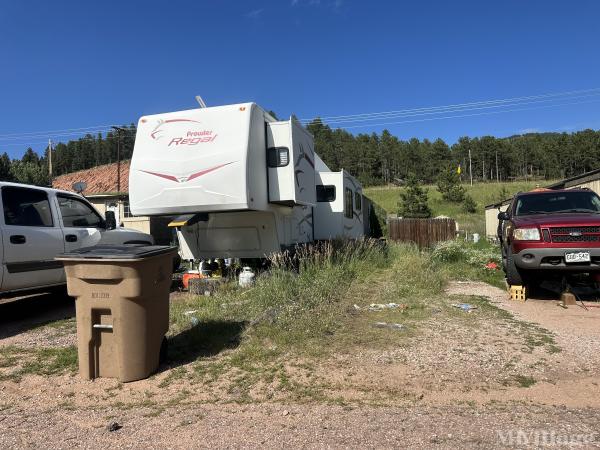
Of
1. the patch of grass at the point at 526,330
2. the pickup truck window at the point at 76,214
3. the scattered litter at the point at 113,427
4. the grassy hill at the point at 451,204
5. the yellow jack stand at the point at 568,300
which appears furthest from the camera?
the grassy hill at the point at 451,204

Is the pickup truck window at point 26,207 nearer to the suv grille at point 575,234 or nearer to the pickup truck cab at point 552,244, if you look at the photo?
the pickup truck cab at point 552,244

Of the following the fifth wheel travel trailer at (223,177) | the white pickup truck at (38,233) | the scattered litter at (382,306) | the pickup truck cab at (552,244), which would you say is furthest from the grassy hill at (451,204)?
the white pickup truck at (38,233)

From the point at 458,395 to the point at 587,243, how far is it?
14.4ft

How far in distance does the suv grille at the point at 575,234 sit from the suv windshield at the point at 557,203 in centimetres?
110

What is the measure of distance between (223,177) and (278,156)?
1.33 m

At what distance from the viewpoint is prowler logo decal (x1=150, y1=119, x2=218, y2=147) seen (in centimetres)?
789

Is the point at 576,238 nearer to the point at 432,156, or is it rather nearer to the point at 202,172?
the point at 202,172

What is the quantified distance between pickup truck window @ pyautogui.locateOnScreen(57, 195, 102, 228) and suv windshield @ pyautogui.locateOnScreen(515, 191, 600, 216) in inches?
306

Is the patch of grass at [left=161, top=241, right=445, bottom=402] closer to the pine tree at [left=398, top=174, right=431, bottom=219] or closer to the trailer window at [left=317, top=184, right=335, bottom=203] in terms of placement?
the trailer window at [left=317, top=184, right=335, bottom=203]

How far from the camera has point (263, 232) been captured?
8.74 metres

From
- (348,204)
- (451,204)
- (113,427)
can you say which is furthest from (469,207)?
(113,427)

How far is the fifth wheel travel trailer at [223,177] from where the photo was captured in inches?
302

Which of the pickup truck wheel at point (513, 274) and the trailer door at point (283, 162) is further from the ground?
the trailer door at point (283, 162)

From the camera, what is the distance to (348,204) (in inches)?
522
